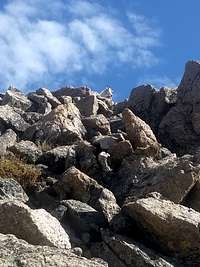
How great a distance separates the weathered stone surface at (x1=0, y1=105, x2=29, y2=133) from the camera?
95.0 ft

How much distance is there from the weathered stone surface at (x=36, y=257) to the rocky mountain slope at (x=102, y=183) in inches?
0.7

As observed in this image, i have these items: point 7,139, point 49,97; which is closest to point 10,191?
point 7,139

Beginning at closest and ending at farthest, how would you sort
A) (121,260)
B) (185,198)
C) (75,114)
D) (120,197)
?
(121,260) < (185,198) < (120,197) < (75,114)

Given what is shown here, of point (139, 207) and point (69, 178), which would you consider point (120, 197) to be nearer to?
point (69, 178)

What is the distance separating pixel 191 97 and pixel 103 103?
297 inches

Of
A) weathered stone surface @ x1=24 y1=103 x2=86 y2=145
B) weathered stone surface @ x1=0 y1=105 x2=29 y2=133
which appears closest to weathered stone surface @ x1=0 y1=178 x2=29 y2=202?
weathered stone surface @ x1=24 y1=103 x2=86 y2=145

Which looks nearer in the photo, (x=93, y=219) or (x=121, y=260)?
(x=121, y=260)

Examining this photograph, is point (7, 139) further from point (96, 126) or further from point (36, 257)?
point (36, 257)

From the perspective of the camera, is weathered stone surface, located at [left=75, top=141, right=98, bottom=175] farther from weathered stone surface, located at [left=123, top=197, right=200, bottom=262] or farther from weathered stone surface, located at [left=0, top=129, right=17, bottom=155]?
weathered stone surface, located at [left=123, top=197, right=200, bottom=262]

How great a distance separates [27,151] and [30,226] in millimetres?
9977

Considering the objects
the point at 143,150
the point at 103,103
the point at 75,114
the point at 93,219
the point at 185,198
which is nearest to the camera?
the point at 93,219

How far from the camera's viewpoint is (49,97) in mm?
36312

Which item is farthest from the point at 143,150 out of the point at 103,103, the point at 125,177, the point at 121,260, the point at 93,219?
the point at 103,103

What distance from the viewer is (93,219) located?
17078mm
